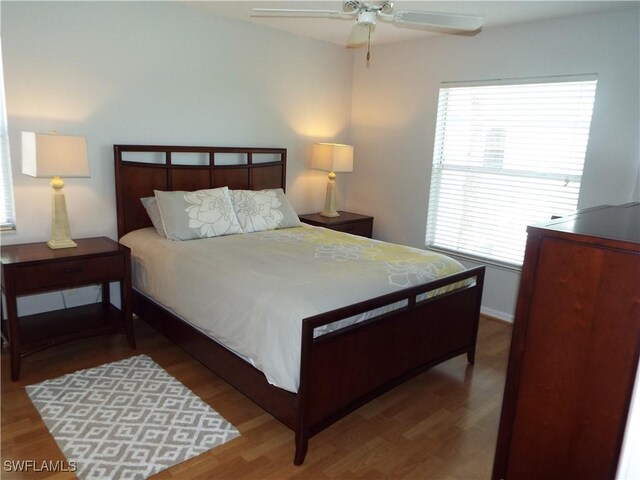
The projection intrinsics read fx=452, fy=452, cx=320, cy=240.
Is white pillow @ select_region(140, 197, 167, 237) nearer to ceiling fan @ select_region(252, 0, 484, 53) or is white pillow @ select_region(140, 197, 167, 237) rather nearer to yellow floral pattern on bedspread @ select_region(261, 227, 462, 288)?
yellow floral pattern on bedspread @ select_region(261, 227, 462, 288)

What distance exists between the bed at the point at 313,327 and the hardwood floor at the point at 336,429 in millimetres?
152

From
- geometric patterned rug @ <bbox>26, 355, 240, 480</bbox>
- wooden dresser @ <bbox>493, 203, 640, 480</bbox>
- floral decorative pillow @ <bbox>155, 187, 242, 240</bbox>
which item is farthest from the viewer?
floral decorative pillow @ <bbox>155, 187, 242, 240</bbox>

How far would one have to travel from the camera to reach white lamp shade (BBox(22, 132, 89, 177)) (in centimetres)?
269

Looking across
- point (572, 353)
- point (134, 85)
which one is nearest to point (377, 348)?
point (572, 353)

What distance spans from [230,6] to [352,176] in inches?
A: 86.2

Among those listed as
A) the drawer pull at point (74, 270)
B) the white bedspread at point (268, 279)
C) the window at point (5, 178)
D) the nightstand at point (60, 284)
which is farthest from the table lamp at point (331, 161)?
the window at point (5, 178)

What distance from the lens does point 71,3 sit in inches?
118

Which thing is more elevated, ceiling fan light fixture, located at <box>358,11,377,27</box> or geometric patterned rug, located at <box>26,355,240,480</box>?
ceiling fan light fixture, located at <box>358,11,377,27</box>

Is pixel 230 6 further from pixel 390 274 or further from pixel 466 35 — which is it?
pixel 390 274

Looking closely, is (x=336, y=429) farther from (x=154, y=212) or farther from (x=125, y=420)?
(x=154, y=212)

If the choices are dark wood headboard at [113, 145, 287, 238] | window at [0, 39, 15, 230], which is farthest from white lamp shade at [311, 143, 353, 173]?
window at [0, 39, 15, 230]

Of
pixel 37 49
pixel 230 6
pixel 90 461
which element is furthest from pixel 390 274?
pixel 37 49

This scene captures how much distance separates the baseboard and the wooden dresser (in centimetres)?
268

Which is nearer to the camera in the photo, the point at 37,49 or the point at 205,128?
the point at 37,49
